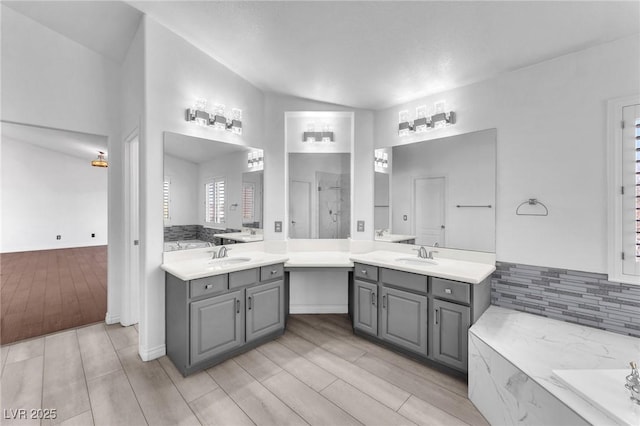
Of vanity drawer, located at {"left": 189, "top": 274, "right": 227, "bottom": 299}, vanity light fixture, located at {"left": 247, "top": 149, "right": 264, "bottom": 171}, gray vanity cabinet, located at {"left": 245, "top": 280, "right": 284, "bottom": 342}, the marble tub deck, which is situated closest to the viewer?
the marble tub deck

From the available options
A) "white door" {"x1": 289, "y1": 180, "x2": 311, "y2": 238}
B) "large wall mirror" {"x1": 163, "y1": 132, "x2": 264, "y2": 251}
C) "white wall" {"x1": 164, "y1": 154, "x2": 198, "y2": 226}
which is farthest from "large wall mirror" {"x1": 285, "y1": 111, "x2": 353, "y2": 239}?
"white wall" {"x1": 164, "y1": 154, "x2": 198, "y2": 226}

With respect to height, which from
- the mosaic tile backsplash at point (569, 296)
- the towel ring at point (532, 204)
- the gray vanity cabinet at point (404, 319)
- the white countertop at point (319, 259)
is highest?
the towel ring at point (532, 204)

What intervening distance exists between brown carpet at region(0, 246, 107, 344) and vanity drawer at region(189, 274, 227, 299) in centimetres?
203

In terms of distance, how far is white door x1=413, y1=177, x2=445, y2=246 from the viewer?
274 centimetres

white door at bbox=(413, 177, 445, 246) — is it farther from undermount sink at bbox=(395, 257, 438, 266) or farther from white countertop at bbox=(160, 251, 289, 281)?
white countertop at bbox=(160, 251, 289, 281)

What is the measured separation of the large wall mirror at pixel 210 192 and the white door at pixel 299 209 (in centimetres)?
40

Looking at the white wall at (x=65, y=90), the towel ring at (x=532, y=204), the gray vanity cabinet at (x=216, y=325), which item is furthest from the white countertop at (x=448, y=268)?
the white wall at (x=65, y=90)

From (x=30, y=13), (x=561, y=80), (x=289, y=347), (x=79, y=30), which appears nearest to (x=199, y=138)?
(x=79, y=30)

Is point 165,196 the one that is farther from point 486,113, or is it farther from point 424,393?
point 486,113

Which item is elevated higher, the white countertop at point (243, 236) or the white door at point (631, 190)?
the white door at point (631, 190)

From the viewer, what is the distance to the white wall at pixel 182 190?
8.14 feet

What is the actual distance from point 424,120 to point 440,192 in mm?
809

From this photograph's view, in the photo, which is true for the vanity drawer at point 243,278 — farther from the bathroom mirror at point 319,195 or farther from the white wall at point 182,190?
the bathroom mirror at point 319,195

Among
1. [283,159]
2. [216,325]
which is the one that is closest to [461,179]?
[283,159]
